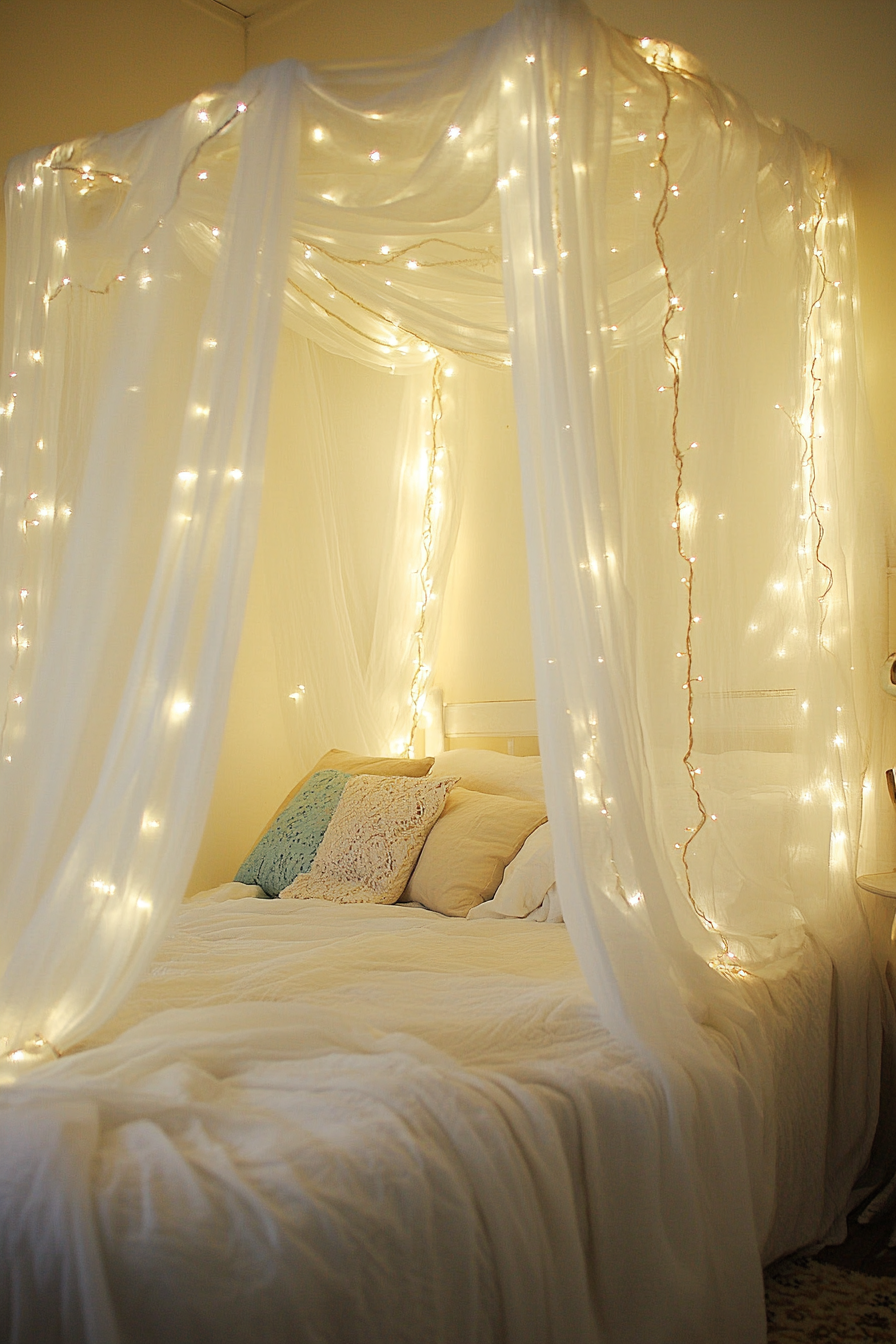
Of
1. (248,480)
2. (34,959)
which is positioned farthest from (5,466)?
(34,959)

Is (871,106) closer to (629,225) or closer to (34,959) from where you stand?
(629,225)

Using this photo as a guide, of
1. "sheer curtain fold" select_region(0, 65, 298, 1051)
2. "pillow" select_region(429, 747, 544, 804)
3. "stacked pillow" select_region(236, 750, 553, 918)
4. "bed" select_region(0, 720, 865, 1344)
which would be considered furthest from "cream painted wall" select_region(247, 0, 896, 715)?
"bed" select_region(0, 720, 865, 1344)

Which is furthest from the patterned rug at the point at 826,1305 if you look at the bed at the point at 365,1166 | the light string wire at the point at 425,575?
the light string wire at the point at 425,575

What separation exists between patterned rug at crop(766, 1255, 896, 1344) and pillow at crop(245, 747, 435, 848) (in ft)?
5.70

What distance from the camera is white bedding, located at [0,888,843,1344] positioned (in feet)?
3.92

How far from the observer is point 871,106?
2.83 meters

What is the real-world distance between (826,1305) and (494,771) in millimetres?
1759

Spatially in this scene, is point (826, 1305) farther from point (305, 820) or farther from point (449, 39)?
point (449, 39)

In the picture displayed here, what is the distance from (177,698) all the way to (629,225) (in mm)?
1402

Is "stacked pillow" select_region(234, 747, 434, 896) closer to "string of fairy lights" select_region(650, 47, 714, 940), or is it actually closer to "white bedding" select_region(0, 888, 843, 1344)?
"white bedding" select_region(0, 888, 843, 1344)

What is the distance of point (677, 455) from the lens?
227cm

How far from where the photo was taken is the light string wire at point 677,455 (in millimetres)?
2137

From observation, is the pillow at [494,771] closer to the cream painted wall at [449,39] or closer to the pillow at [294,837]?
the pillow at [294,837]

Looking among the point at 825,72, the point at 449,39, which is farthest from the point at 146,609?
the point at 825,72
